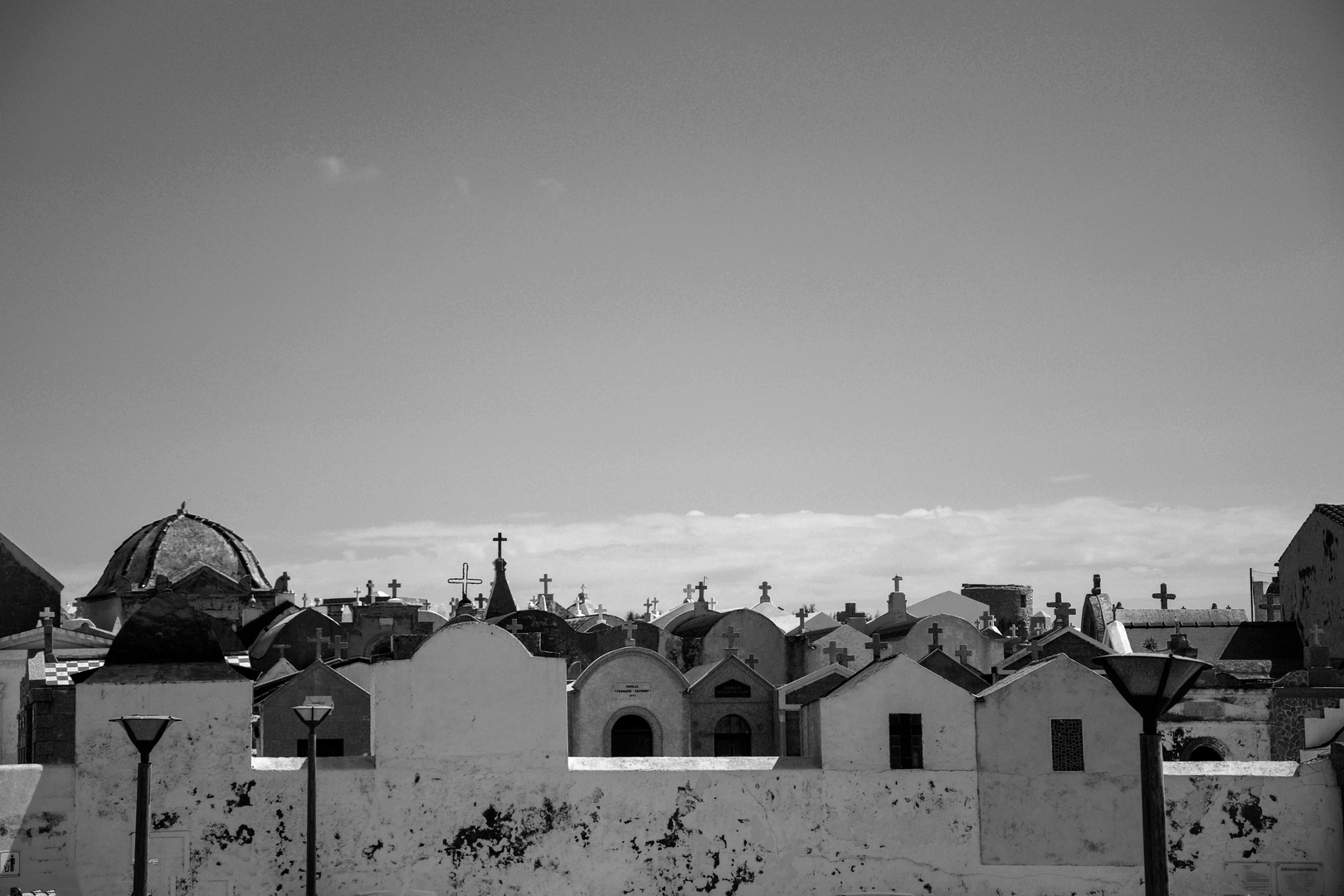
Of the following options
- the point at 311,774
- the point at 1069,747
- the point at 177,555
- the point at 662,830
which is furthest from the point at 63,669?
the point at 177,555

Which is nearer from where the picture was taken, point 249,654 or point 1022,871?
point 1022,871

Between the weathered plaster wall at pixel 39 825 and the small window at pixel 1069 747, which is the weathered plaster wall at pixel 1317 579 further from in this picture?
the weathered plaster wall at pixel 39 825

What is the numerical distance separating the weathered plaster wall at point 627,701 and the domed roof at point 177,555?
72.9 feet

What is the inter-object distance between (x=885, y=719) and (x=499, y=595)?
780 inches

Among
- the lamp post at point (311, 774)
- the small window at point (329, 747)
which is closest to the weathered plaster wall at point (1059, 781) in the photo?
the lamp post at point (311, 774)

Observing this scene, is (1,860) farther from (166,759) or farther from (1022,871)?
(1022,871)

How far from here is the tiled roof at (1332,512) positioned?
30969 millimetres

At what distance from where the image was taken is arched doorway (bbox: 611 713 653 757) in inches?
1011

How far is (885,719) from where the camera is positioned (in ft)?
57.5

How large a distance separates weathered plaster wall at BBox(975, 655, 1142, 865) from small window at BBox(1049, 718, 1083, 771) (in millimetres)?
57

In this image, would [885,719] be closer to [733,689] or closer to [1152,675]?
[1152,675]

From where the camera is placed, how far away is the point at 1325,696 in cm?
2633

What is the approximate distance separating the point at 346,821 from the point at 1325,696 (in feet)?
66.3

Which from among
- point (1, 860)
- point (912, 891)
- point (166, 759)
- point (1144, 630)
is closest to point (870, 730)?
point (912, 891)
